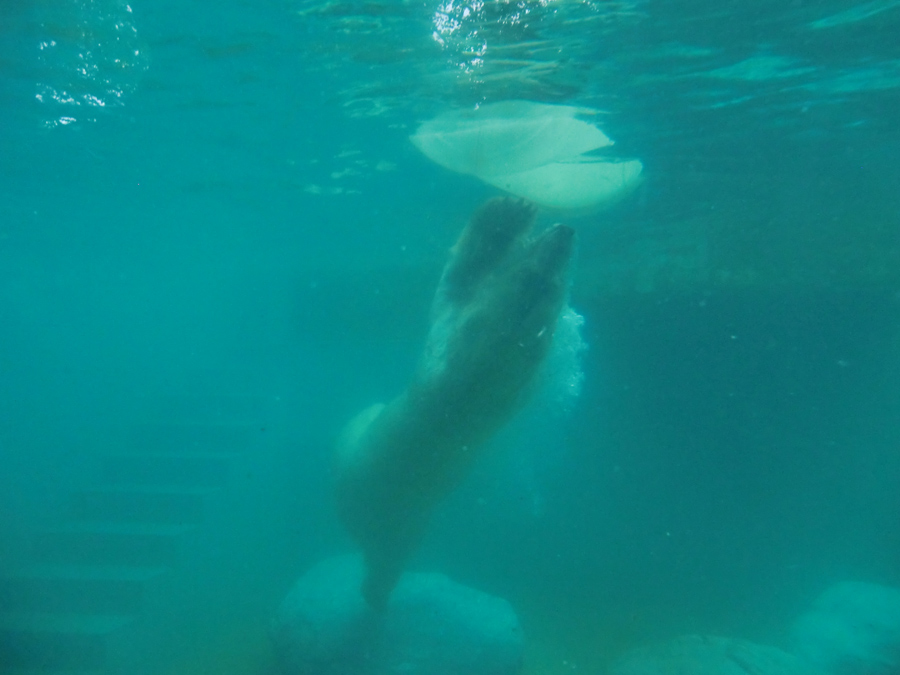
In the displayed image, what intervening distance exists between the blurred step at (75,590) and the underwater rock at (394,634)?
3650mm

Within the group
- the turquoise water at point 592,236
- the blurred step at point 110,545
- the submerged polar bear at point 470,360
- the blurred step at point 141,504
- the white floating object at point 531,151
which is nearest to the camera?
the submerged polar bear at point 470,360

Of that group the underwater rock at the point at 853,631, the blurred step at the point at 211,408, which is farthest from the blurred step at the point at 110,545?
the underwater rock at the point at 853,631

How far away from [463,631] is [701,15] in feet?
36.6

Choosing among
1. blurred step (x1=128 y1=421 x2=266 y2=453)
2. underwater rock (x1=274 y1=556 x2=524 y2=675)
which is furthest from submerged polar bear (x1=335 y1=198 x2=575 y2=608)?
blurred step (x1=128 y1=421 x2=266 y2=453)

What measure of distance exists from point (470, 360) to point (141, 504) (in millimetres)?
14038

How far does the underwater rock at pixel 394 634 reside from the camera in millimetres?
10391

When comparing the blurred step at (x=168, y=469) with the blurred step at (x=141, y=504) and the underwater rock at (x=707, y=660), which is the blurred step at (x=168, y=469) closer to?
the blurred step at (x=141, y=504)

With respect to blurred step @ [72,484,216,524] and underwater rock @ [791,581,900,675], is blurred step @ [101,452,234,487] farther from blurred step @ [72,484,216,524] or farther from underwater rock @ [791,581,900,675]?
underwater rock @ [791,581,900,675]

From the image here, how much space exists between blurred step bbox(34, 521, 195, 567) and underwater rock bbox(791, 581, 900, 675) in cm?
1451

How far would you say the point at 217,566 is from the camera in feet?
54.5

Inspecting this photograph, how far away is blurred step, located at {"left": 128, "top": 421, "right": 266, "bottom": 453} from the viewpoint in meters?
20.3

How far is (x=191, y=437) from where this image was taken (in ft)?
69.5

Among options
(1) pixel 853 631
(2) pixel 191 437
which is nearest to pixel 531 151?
(1) pixel 853 631

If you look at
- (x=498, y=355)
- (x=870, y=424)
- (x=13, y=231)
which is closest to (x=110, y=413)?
(x=13, y=231)
